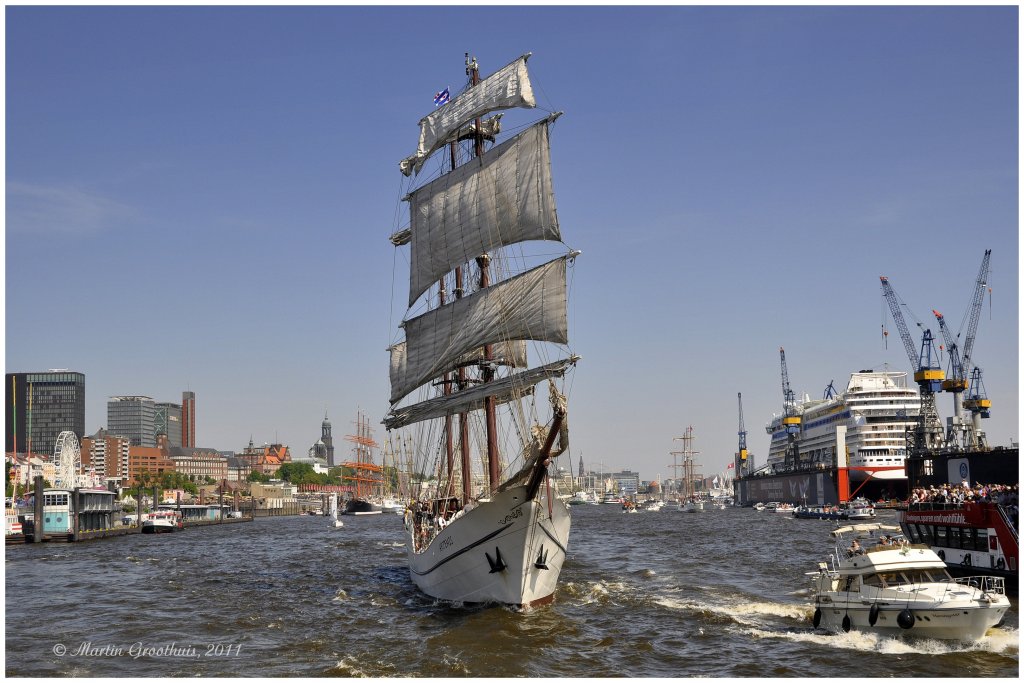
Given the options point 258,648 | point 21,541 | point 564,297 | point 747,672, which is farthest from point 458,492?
point 21,541

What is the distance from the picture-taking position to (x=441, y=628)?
35.7 metres

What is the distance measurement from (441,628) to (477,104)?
1224 inches

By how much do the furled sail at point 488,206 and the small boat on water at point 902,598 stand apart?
79.1 ft

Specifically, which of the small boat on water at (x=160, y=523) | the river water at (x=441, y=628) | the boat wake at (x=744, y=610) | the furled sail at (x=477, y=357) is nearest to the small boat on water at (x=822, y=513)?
the river water at (x=441, y=628)

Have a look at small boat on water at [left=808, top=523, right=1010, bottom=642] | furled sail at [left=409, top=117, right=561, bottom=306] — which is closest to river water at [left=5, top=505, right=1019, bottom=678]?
small boat on water at [left=808, top=523, right=1010, bottom=642]

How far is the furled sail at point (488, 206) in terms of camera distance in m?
50.9

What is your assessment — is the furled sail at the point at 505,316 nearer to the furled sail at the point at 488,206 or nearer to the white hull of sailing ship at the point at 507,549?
the furled sail at the point at 488,206

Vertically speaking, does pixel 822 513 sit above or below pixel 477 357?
below

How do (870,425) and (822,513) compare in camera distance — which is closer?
(822,513)

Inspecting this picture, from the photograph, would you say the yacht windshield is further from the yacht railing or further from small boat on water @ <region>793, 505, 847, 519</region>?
small boat on water @ <region>793, 505, 847, 519</region>

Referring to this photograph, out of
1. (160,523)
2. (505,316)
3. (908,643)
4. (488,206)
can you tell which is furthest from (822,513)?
(908,643)

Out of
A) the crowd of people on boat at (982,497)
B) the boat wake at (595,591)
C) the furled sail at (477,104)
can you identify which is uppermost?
the furled sail at (477,104)

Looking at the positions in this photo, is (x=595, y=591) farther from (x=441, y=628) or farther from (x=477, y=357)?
(x=477, y=357)

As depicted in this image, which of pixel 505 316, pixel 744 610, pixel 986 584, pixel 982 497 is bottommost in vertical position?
pixel 744 610
